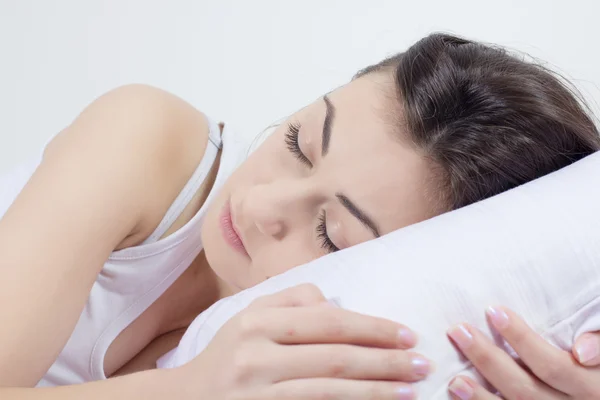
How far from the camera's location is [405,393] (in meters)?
0.61


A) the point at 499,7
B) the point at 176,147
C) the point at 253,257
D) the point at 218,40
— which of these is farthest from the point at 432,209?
the point at 218,40

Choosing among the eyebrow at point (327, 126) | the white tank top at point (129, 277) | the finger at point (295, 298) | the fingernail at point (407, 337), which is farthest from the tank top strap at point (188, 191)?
the fingernail at point (407, 337)

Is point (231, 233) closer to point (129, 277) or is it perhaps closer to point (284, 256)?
point (284, 256)

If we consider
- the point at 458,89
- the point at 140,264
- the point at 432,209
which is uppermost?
the point at 458,89

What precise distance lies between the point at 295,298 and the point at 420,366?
135mm

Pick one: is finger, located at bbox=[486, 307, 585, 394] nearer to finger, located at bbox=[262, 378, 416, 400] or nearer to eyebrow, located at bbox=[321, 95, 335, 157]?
finger, located at bbox=[262, 378, 416, 400]

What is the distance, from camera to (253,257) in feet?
2.89

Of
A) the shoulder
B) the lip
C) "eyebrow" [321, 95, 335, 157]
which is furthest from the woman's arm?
"eyebrow" [321, 95, 335, 157]

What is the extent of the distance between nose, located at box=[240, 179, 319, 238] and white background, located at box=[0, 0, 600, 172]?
2.48 feet

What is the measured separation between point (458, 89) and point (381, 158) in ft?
0.46

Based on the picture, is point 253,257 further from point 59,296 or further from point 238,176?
point 59,296

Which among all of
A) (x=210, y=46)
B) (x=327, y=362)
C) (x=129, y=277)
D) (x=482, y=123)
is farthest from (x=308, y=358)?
(x=210, y=46)

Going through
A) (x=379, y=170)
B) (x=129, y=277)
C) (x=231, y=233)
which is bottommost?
(x=129, y=277)

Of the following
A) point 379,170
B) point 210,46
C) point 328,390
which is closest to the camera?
point 328,390
